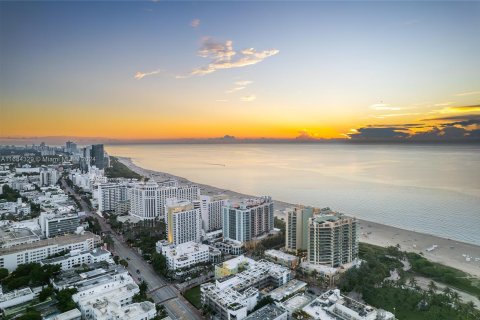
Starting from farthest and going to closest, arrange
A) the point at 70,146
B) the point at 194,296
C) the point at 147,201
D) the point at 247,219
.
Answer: the point at 70,146
the point at 147,201
the point at 247,219
the point at 194,296

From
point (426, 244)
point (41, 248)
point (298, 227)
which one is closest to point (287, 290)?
point (298, 227)

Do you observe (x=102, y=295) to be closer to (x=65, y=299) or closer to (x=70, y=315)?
(x=65, y=299)

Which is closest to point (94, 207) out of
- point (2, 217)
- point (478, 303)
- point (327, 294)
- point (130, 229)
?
point (2, 217)

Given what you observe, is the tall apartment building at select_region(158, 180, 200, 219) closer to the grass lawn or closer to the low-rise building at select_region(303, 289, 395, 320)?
the grass lawn

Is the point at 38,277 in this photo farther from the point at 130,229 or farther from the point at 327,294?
the point at 327,294

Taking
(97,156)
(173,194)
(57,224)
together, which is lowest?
(57,224)

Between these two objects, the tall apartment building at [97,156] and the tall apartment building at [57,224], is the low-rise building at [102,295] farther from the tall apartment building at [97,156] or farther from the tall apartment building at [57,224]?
the tall apartment building at [97,156]
